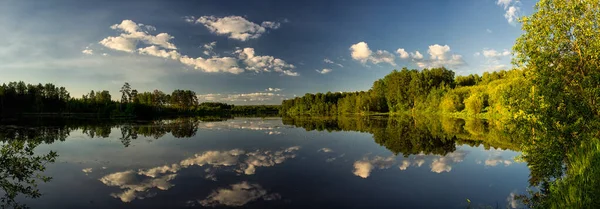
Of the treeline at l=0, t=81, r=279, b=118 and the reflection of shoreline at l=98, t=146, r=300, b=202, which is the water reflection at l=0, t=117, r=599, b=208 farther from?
the treeline at l=0, t=81, r=279, b=118

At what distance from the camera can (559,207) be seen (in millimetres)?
9086

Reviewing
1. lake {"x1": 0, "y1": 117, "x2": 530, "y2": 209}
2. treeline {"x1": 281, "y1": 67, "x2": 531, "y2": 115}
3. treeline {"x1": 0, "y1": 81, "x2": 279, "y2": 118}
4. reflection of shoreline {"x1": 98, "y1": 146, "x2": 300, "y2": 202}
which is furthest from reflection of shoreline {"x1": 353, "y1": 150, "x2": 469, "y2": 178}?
treeline {"x1": 0, "y1": 81, "x2": 279, "y2": 118}

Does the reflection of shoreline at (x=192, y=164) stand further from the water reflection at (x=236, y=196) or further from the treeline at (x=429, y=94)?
the treeline at (x=429, y=94)

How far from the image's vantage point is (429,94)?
100 meters

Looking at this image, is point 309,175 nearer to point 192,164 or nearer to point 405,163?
point 405,163

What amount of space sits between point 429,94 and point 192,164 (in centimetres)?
9441

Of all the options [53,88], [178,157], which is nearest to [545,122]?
[178,157]

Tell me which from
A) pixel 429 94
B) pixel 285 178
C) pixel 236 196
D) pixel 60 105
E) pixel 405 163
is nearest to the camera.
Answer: pixel 236 196

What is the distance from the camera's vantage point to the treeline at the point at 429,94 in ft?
237

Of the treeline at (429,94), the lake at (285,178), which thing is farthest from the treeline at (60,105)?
the lake at (285,178)

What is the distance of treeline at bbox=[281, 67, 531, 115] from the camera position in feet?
237

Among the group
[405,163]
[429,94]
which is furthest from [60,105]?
[405,163]

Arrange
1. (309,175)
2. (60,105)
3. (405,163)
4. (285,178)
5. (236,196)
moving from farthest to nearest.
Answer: (60,105) < (405,163) < (309,175) < (285,178) < (236,196)

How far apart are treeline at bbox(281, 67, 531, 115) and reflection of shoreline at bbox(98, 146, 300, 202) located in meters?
56.0
